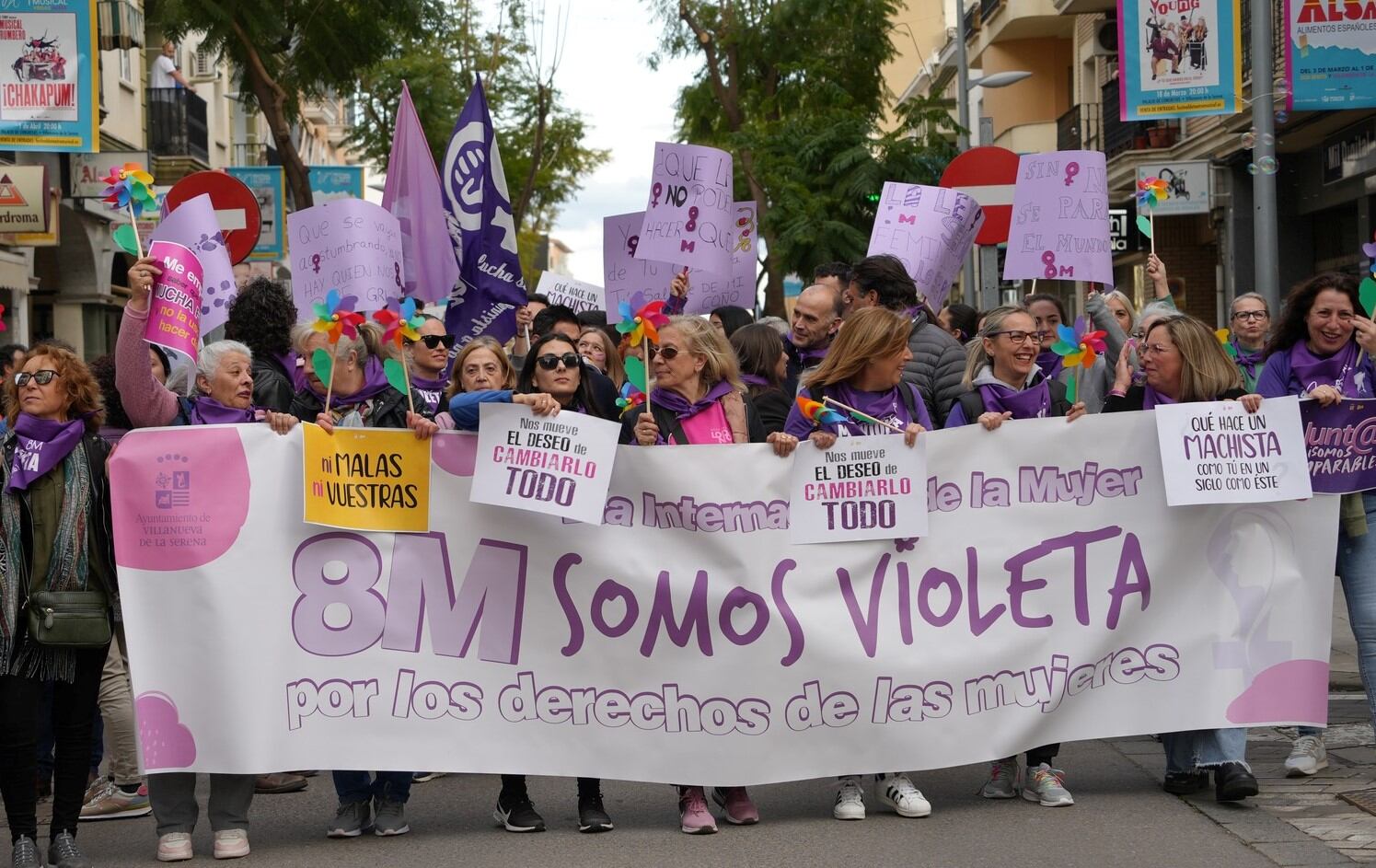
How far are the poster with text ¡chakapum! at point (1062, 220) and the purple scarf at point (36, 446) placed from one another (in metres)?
5.71

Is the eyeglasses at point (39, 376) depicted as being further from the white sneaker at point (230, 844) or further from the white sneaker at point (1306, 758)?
the white sneaker at point (1306, 758)

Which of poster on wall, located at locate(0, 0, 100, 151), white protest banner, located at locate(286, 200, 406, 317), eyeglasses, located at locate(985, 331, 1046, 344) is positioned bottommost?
eyeglasses, located at locate(985, 331, 1046, 344)

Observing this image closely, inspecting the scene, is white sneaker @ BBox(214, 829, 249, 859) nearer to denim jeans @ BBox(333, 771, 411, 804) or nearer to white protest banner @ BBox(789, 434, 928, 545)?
denim jeans @ BBox(333, 771, 411, 804)

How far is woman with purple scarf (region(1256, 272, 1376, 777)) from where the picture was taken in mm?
6984

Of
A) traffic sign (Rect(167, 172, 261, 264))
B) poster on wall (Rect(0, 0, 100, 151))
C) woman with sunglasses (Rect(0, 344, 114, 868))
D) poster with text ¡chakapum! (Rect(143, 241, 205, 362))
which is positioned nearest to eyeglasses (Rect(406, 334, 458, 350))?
poster with text ¡chakapum! (Rect(143, 241, 205, 362))

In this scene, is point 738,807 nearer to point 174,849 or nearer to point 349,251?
point 174,849

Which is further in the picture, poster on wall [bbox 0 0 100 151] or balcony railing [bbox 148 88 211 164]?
balcony railing [bbox 148 88 211 164]

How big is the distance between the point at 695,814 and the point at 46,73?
12.0m

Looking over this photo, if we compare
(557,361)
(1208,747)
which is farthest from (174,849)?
(1208,747)

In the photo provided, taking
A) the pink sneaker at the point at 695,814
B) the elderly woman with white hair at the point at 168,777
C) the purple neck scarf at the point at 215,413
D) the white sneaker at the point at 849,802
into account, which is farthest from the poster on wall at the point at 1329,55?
the elderly woman with white hair at the point at 168,777

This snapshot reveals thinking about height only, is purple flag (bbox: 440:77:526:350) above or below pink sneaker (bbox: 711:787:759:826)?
above

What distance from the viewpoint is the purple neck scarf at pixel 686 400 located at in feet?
22.1

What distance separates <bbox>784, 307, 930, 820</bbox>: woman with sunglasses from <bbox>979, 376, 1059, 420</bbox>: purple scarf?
13.8 inches

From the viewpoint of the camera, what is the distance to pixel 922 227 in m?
10.2
